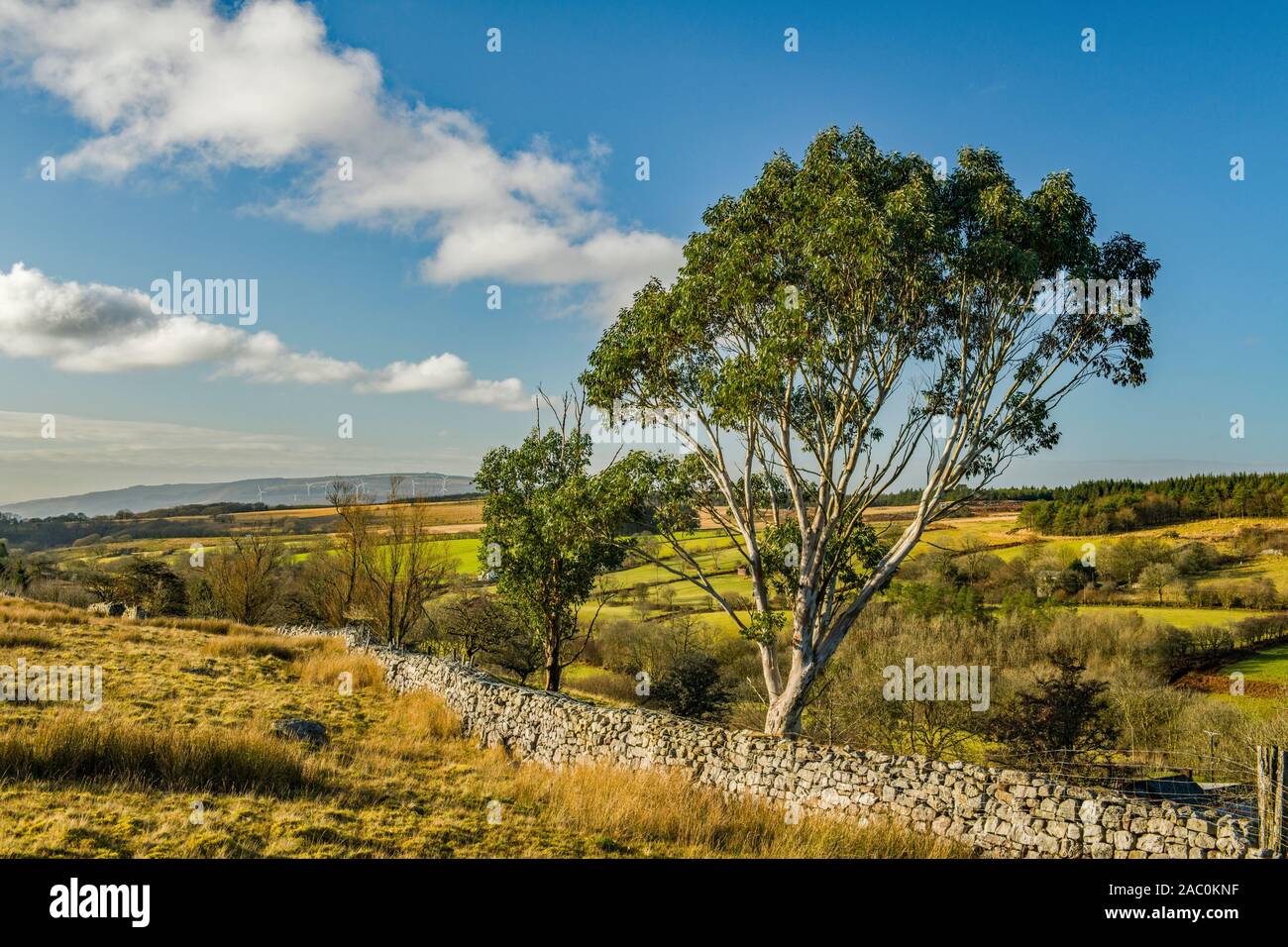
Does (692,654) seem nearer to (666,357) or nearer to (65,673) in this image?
(666,357)

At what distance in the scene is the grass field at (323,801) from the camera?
7668 millimetres

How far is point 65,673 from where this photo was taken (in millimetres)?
16062

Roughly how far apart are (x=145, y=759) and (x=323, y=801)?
9.12 feet

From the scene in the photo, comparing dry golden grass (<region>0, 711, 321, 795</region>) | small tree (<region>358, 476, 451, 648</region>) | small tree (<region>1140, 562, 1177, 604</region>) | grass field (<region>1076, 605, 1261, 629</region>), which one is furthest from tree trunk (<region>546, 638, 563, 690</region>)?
small tree (<region>1140, 562, 1177, 604</region>)

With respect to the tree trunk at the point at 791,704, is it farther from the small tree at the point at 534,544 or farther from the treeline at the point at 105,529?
the treeline at the point at 105,529

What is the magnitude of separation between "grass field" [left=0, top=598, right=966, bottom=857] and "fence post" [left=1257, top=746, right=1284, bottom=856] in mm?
3358

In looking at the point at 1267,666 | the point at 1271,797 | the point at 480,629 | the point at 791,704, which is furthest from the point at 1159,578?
the point at 1271,797

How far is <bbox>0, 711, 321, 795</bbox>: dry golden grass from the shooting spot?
9320 millimetres

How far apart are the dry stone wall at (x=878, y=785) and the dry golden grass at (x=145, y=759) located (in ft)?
17.9

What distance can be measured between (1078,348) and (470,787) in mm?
15395

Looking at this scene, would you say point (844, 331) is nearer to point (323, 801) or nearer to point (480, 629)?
point (323, 801)

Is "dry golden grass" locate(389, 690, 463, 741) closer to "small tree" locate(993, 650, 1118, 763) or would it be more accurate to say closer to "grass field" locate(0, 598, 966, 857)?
"grass field" locate(0, 598, 966, 857)
